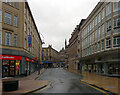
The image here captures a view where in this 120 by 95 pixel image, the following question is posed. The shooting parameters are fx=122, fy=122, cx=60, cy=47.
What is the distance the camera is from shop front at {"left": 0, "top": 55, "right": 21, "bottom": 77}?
829 inches

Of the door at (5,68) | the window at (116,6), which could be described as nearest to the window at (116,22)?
the window at (116,6)

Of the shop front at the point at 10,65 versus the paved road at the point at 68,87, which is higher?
the shop front at the point at 10,65

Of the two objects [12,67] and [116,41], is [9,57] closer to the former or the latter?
[12,67]

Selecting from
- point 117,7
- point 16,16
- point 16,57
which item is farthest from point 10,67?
point 117,7

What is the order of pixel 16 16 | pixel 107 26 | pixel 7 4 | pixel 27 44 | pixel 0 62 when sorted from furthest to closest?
pixel 27 44, pixel 107 26, pixel 16 16, pixel 7 4, pixel 0 62

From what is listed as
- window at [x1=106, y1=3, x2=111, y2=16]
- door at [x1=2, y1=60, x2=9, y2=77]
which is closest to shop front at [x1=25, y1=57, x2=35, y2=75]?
door at [x1=2, y1=60, x2=9, y2=77]

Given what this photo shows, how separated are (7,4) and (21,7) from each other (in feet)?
9.75

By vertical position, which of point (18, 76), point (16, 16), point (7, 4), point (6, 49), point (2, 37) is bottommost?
point (18, 76)

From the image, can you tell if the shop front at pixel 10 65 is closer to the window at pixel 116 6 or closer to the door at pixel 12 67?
the door at pixel 12 67

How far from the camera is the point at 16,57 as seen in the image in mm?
22625

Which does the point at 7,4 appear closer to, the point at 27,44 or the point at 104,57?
the point at 27,44

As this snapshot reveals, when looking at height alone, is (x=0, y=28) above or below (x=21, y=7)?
below

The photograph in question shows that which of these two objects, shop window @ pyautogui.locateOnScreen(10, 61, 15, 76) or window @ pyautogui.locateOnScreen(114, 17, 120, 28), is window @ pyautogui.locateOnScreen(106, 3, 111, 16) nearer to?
window @ pyautogui.locateOnScreen(114, 17, 120, 28)

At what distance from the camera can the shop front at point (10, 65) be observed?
21062 mm
